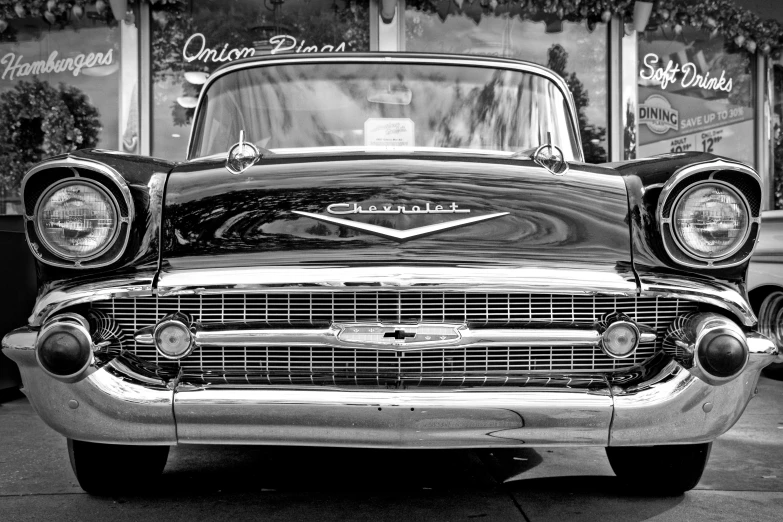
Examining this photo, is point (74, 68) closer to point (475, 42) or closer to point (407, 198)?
point (475, 42)

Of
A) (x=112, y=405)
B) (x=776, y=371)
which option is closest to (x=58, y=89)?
(x=776, y=371)

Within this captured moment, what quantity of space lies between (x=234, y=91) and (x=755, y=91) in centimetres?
685

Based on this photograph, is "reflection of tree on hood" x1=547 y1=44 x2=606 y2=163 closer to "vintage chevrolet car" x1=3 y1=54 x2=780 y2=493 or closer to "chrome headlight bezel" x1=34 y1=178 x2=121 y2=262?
"vintage chevrolet car" x1=3 y1=54 x2=780 y2=493

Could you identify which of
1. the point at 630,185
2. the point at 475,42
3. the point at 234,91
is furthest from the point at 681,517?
the point at 475,42

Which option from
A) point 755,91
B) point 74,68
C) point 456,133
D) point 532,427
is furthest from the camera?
point 755,91

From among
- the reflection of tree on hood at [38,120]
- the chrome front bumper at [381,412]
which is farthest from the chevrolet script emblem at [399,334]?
the reflection of tree on hood at [38,120]

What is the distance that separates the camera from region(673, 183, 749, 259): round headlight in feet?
7.92

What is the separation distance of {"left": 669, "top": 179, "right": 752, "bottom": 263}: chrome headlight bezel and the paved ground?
77 centimetres

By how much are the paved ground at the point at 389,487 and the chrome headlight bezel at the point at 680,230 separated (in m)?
0.77

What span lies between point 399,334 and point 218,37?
6174mm

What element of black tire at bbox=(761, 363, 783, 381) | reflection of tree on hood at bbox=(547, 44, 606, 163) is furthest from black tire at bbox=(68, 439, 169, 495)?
reflection of tree on hood at bbox=(547, 44, 606, 163)

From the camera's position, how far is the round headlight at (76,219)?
2385 millimetres

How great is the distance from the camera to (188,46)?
7.86m

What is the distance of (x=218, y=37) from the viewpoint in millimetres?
7855
